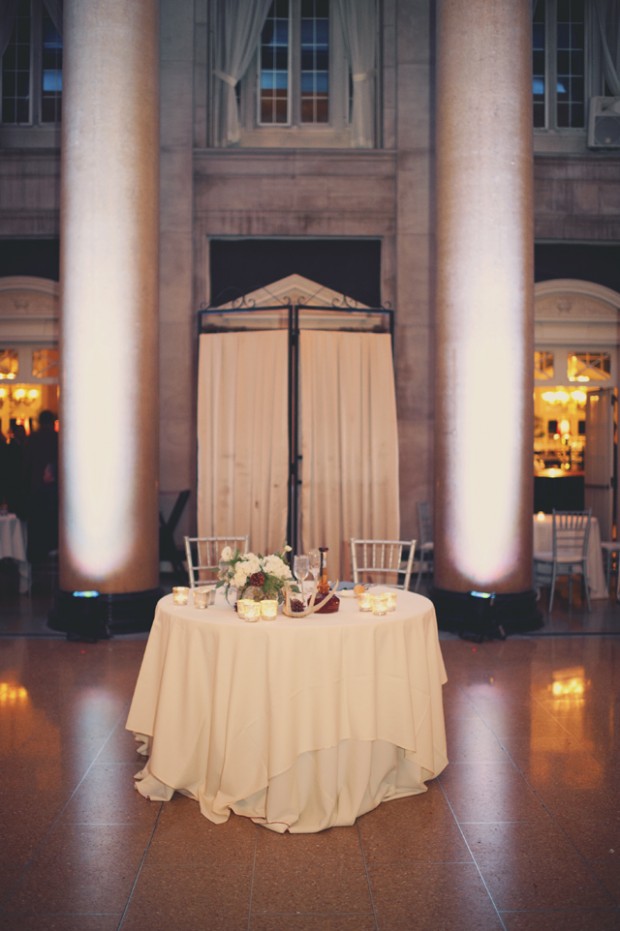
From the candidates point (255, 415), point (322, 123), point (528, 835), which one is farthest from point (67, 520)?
point (322, 123)

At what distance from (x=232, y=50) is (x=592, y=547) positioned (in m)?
6.34

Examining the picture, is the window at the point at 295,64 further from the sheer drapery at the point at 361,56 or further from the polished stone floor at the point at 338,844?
the polished stone floor at the point at 338,844

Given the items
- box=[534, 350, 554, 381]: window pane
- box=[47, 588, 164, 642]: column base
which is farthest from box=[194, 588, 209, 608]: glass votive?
box=[534, 350, 554, 381]: window pane

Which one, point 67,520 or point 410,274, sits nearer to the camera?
point 67,520

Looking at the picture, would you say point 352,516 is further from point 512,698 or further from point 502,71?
point 502,71

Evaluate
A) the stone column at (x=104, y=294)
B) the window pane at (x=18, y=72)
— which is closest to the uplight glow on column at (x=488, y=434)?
the stone column at (x=104, y=294)

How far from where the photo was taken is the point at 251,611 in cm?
343

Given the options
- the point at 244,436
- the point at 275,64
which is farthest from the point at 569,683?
the point at 275,64

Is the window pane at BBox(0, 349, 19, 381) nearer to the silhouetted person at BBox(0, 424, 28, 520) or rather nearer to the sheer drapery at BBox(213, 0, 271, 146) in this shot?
the silhouetted person at BBox(0, 424, 28, 520)

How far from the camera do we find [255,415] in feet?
25.0

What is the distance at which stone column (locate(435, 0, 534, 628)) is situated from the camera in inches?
267

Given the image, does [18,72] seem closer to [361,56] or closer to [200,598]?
[361,56]

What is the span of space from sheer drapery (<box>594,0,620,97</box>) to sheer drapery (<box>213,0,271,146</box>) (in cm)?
362

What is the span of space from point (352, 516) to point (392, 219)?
12.0ft
